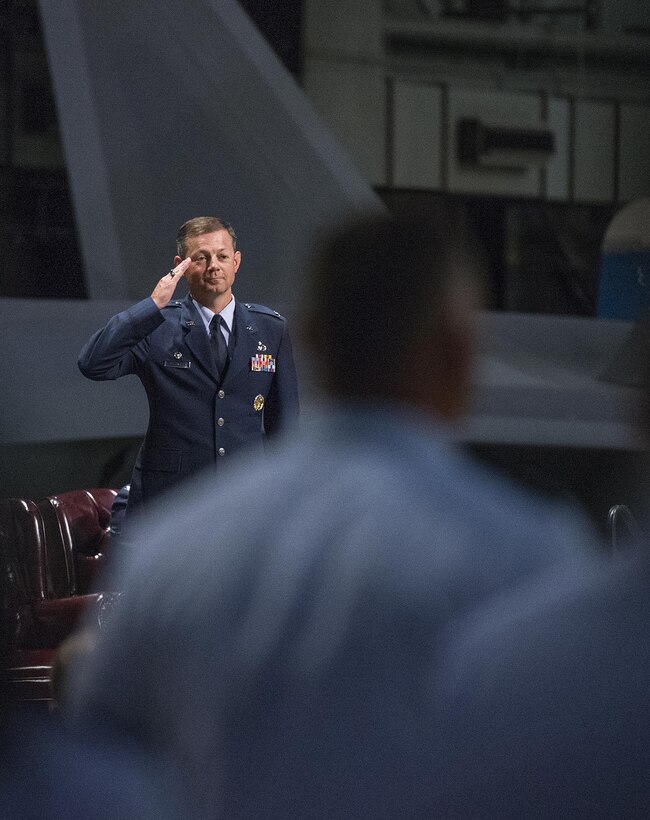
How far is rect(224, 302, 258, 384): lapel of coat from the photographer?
71.4 inches

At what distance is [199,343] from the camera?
180 centimetres

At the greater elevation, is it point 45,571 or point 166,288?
point 166,288

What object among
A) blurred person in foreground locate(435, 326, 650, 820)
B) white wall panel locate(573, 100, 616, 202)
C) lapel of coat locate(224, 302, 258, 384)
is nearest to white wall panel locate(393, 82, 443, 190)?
white wall panel locate(573, 100, 616, 202)

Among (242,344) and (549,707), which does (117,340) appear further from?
(549,707)

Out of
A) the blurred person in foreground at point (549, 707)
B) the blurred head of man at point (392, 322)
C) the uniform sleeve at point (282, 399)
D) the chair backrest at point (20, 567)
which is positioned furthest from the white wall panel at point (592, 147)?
the blurred person in foreground at point (549, 707)

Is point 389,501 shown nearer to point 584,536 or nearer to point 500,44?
point 584,536

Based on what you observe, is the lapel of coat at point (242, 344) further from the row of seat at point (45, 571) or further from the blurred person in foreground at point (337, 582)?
the blurred person in foreground at point (337, 582)

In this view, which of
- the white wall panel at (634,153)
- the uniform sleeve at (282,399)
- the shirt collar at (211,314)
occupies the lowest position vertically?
the uniform sleeve at (282,399)

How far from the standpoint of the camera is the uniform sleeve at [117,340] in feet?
5.55

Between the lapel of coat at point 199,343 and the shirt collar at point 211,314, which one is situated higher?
the shirt collar at point 211,314

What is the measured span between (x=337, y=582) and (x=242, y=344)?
1.34 m

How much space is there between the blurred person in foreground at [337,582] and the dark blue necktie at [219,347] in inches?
49.0

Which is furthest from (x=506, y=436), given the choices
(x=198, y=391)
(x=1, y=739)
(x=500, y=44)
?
(x=1, y=739)

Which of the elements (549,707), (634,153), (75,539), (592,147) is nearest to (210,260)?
(75,539)
